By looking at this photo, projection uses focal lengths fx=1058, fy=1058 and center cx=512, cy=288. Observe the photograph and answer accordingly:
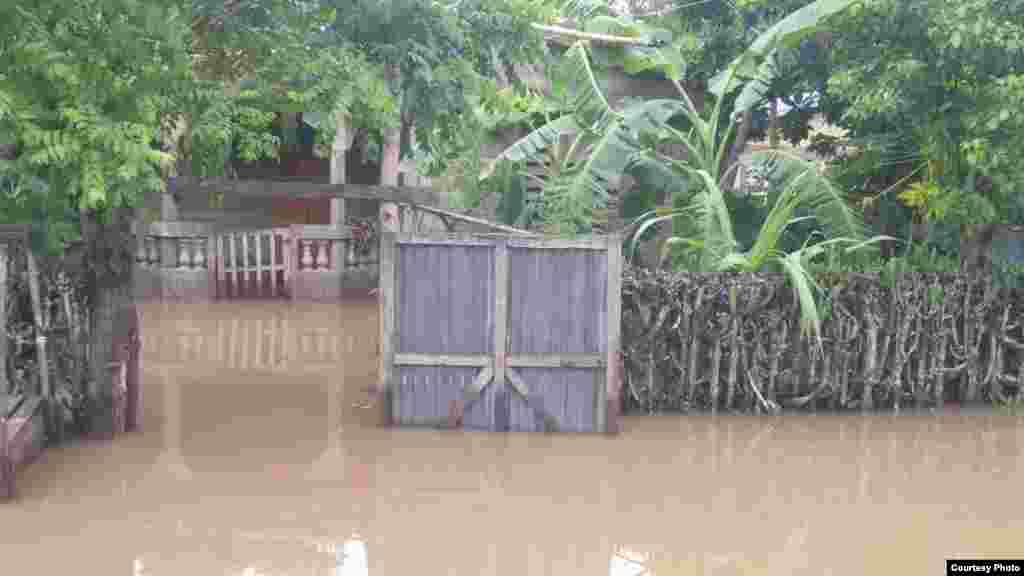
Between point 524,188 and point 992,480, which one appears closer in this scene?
point 992,480

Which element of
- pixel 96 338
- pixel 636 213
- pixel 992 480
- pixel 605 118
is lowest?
pixel 992 480

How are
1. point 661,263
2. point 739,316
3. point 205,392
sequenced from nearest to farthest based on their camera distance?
point 739,316 → point 205,392 → point 661,263

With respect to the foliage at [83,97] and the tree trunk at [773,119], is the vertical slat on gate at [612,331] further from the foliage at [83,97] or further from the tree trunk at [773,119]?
the tree trunk at [773,119]

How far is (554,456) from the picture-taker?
8148mm

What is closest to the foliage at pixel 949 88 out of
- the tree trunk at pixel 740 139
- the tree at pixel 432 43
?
the tree trunk at pixel 740 139

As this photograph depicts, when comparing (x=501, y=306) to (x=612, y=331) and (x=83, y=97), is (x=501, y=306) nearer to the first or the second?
(x=612, y=331)

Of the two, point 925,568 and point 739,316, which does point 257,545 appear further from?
point 739,316

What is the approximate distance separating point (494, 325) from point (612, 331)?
3.17 ft

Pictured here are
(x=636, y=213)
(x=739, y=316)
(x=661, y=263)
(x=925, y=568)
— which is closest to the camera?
(x=925, y=568)

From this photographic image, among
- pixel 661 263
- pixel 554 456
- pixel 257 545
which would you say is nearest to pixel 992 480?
pixel 554 456

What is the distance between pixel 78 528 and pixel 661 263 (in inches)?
257

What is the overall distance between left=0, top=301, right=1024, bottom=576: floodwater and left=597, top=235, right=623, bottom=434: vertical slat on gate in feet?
0.66

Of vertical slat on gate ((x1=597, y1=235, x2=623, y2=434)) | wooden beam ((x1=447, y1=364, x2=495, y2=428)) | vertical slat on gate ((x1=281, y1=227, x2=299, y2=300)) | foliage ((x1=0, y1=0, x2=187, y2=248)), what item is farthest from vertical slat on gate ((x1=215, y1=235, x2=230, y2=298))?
vertical slat on gate ((x1=597, y1=235, x2=623, y2=434))

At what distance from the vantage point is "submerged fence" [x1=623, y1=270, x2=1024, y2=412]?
30.4 feet
